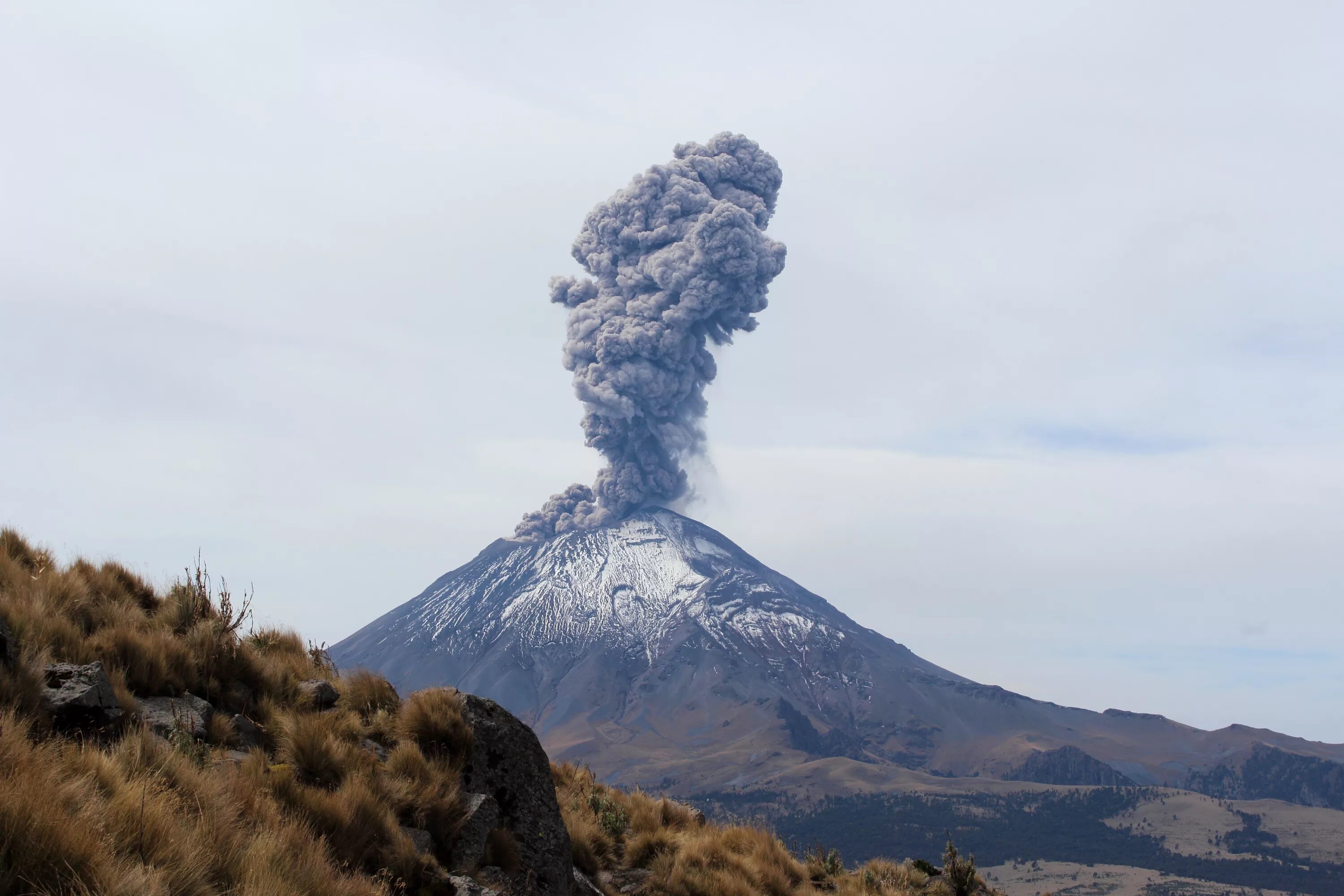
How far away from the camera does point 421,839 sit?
7004mm

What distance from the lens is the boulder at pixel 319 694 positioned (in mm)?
8711

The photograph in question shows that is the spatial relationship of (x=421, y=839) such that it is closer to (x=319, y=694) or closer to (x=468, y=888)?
(x=468, y=888)

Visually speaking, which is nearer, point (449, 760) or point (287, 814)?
point (287, 814)

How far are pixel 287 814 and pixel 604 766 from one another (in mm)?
189363

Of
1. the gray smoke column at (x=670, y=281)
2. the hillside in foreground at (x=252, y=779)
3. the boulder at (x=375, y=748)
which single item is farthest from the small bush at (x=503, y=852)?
the gray smoke column at (x=670, y=281)

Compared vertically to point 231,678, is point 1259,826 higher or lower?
lower

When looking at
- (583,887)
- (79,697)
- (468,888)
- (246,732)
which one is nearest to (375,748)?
(246,732)

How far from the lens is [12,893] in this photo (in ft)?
12.4

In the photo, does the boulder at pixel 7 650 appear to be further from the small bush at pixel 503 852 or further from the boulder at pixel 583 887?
the boulder at pixel 583 887

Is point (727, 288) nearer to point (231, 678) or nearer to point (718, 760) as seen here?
point (718, 760)

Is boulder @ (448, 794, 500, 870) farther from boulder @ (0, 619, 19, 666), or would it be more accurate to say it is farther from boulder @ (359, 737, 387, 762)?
boulder @ (0, 619, 19, 666)

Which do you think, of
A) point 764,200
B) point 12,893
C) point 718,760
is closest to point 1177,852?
point 718,760

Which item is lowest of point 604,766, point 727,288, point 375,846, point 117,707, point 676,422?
point 604,766

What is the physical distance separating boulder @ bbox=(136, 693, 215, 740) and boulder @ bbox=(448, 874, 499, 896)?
6.97 feet
